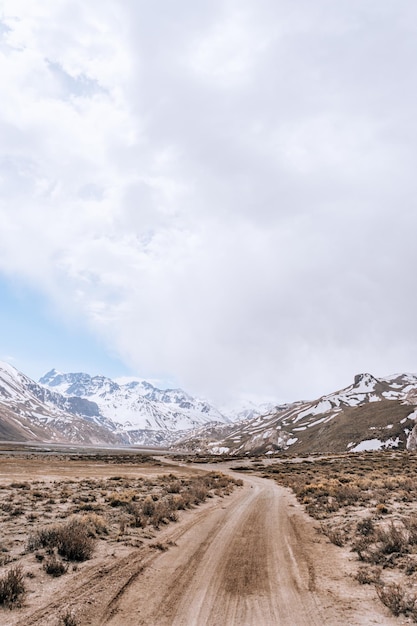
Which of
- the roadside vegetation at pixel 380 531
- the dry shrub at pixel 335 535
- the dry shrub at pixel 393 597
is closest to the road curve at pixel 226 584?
the dry shrub at pixel 335 535

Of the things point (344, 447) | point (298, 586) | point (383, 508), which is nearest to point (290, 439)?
point (344, 447)

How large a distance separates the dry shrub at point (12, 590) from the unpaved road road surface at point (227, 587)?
0.81 m

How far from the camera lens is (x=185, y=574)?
1053 centimetres

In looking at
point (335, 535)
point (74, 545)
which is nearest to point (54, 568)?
point (74, 545)

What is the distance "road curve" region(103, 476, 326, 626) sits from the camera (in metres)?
7.92

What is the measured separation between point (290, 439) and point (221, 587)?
159 meters

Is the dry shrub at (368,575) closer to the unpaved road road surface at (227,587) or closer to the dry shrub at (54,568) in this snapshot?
the unpaved road road surface at (227,587)

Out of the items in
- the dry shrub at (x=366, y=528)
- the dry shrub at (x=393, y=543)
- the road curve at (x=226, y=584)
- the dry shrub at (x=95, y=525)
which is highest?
the dry shrub at (x=393, y=543)

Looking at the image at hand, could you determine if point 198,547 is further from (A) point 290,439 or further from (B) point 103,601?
(A) point 290,439

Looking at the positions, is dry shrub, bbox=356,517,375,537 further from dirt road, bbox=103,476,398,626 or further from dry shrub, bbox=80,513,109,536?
dry shrub, bbox=80,513,109,536

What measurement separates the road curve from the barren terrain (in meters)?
→ 0.03

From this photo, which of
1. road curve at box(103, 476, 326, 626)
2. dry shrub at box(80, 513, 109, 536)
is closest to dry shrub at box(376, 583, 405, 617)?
road curve at box(103, 476, 326, 626)

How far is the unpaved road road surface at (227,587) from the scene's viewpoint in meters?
7.84

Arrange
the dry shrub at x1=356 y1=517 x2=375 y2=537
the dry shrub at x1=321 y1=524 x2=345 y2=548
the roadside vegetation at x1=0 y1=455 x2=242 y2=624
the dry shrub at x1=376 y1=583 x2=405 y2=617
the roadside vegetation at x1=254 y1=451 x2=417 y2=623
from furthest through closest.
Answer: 1. the dry shrub at x1=356 y1=517 x2=375 y2=537
2. the dry shrub at x1=321 y1=524 x2=345 y2=548
3. the roadside vegetation at x1=0 y1=455 x2=242 y2=624
4. the roadside vegetation at x1=254 y1=451 x2=417 y2=623
5. the dry shrub at x1=376 y1=583 x2=405 y2=617
